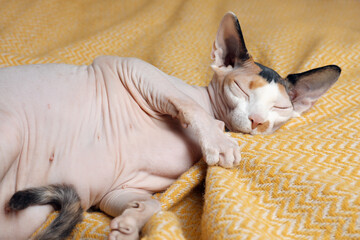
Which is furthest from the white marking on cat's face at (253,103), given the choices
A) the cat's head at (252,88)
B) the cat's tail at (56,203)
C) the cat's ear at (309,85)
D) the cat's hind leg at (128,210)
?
the cat's tail at (56,203)

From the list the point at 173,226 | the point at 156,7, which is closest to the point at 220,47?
the point at 173,226

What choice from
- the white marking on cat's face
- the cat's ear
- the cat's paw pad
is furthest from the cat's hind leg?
the cat's ear

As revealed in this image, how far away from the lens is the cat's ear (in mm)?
1317

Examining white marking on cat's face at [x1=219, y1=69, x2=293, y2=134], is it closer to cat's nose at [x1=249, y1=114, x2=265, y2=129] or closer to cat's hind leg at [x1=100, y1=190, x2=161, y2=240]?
cat's nose at [x1=249, y1=114, x2=265, y2=129]

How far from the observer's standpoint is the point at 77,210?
92 cm

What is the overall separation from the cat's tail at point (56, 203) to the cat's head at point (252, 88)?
1.92 feet

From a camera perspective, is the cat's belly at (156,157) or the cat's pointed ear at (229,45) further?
the cat's pointed ear at (229,45)

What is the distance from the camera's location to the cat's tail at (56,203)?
2.85 ft

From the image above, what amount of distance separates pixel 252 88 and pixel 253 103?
6 cm

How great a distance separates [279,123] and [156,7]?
137cm

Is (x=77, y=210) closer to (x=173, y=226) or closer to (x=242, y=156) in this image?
(x=173, y=226)

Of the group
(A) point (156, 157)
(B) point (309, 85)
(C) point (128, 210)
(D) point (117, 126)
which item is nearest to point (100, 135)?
(D) point (117, 126)

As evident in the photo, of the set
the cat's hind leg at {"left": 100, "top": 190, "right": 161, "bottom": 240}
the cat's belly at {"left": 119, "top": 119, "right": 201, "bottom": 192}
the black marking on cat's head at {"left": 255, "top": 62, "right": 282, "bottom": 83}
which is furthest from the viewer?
the black marking on cat's head at {"left": 255, "top": 62, "right": 282, "bottom": 83}

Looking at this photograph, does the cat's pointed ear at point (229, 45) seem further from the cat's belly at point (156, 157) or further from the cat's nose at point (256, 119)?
the cat's belly at point (156, 157)
